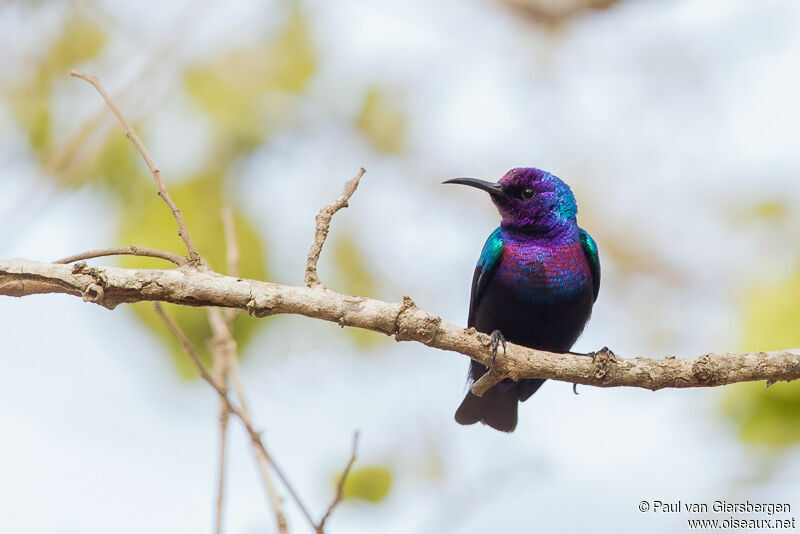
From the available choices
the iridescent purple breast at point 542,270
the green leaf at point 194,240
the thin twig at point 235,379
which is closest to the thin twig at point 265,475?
the thin twig at point 235,379

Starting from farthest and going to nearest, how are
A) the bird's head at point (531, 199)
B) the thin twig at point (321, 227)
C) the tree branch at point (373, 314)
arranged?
the bird's head at point (531, 199) → the thin twig at point (321, 227) → the tree branch at point (373, 314)

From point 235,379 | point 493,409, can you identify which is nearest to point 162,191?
point 235,379

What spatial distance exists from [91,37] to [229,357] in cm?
284

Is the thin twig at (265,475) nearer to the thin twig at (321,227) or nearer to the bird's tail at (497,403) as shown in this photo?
the thin twig at (321,227)

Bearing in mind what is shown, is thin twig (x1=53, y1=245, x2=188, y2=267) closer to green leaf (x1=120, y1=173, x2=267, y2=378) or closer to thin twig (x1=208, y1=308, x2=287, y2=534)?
thin twig (x1=208, y1=308, x2=287, y2=534)

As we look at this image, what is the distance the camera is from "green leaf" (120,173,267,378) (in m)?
4.87

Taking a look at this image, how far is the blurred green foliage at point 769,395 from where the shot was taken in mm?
4266

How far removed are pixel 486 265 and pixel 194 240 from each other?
1.57 m

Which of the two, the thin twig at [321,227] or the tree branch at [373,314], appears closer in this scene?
the tree branch at [373,314]

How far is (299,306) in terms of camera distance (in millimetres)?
3154

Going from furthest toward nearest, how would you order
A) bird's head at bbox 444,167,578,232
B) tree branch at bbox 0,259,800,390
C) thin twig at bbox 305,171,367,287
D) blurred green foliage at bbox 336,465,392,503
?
bird's head at bbox 444,167,578,232
blurred green foliage at bbox 336,465,392,503
thin twig at bbox 305,171,367,287
tree branch at bbox 0,259,800,390

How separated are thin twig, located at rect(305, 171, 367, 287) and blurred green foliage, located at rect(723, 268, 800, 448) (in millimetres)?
2140

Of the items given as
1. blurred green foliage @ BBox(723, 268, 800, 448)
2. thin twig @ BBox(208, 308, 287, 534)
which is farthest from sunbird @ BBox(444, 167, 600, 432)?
thin twig @ BBox(208, 308, 287, 534)

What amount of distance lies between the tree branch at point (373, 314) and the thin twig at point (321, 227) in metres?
0.08
